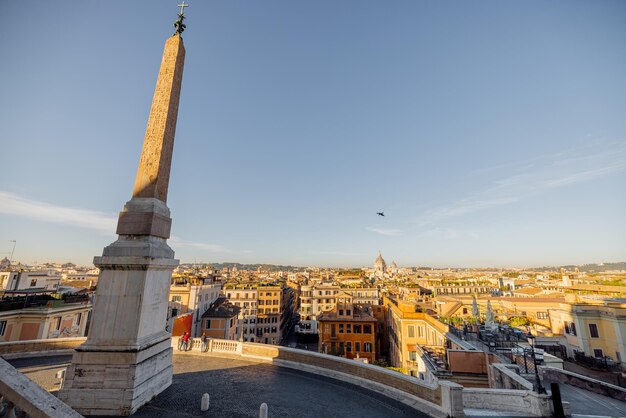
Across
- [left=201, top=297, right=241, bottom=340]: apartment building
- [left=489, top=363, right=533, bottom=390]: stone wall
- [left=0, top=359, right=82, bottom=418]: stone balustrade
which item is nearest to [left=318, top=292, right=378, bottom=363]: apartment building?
[left=201, top=297, right=241, bottom=340]: apartment building

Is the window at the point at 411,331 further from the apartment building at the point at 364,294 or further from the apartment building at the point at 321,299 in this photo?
the apartment building at the point at 364,294

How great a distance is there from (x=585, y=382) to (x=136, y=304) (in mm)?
21219

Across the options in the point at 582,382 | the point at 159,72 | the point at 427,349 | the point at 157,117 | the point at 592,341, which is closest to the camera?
the point at 157,117

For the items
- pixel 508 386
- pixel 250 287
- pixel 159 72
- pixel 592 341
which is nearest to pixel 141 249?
pixel 159 72

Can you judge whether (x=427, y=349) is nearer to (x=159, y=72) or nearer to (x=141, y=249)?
(x=141, y=249)

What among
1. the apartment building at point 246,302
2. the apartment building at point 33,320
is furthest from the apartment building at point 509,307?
the apartment building at point 33,320

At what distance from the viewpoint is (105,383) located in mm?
7648

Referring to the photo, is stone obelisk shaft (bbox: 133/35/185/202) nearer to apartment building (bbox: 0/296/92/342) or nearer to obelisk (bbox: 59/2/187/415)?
obelisk (bbox: 59/2/187/415)

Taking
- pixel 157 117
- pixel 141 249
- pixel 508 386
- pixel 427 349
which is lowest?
pixel 427 349

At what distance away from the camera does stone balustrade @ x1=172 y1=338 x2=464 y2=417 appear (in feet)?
27.0

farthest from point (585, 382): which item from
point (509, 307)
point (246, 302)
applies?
point (246, 302)

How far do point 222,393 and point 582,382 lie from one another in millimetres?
18095

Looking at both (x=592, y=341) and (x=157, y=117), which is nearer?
(x=157, y=117)

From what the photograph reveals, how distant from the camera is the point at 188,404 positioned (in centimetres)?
829
